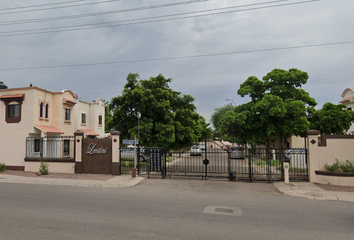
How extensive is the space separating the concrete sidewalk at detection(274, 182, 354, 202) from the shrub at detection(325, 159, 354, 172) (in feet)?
4.25

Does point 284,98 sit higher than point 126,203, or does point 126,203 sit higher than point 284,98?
point 284,98

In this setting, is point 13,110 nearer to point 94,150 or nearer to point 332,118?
point 94,150

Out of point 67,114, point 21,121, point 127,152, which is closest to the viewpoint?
point 127,152

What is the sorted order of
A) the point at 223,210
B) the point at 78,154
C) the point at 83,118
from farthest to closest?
the point at 83,118 < the point at 78,154 < the point at 223,210

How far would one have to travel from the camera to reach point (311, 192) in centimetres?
1062

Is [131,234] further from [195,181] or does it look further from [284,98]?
[284,98]

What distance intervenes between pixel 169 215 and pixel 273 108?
8094mm

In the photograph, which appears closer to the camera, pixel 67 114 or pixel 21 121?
pixel 21 121

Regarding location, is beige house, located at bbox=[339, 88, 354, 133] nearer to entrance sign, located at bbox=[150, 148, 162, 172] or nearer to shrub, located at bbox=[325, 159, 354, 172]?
shrub, located at bbox=[325, 159, 354, 172]

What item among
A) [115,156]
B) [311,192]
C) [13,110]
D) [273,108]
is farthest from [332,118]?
[13,110]

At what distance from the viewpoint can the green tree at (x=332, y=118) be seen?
13.4 meters

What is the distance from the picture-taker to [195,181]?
44.1 ft

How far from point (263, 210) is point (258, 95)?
8435mm

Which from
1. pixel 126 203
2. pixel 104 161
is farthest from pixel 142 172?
pixel 126 203
